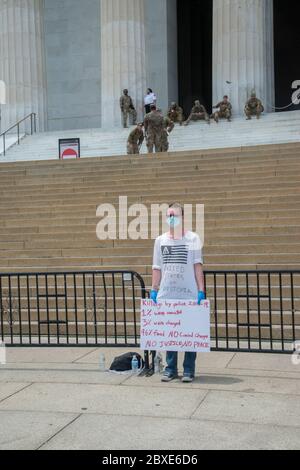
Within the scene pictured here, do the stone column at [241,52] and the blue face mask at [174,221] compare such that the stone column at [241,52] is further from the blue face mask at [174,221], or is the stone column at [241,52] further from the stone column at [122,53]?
the blue face mask at [174,221]

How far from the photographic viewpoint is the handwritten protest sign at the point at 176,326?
628cm

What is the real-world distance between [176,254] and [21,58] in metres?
21.8

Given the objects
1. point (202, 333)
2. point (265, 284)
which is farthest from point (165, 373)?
point (265, 284)

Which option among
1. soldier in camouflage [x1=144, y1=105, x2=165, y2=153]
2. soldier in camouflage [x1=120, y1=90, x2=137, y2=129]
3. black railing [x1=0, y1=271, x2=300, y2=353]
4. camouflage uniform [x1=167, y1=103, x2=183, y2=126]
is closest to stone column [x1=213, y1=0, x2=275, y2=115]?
camouflage uniform [x1=167, y1=103, x2=183, y2=126]

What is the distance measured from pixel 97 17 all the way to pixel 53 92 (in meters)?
4.24

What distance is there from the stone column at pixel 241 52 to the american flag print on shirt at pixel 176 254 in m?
18.4

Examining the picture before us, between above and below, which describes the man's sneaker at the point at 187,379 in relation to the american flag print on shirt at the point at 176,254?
below

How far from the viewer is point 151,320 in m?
6.46

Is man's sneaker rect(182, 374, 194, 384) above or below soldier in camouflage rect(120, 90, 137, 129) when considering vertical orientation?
below

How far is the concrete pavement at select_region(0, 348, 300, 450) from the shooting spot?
14.8 feet

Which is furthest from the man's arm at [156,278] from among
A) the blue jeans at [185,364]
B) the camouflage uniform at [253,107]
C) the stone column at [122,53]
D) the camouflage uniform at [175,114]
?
the stone column at [122,53]

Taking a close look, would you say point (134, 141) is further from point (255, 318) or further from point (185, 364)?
point (185, 364)

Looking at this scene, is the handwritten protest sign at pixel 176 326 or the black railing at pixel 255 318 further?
the black railing at pixel 255 318

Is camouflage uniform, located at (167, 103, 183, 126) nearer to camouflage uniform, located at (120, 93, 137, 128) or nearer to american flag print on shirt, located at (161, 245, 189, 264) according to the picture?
camouflage uniform, located at (120, 93, 137, 128)
